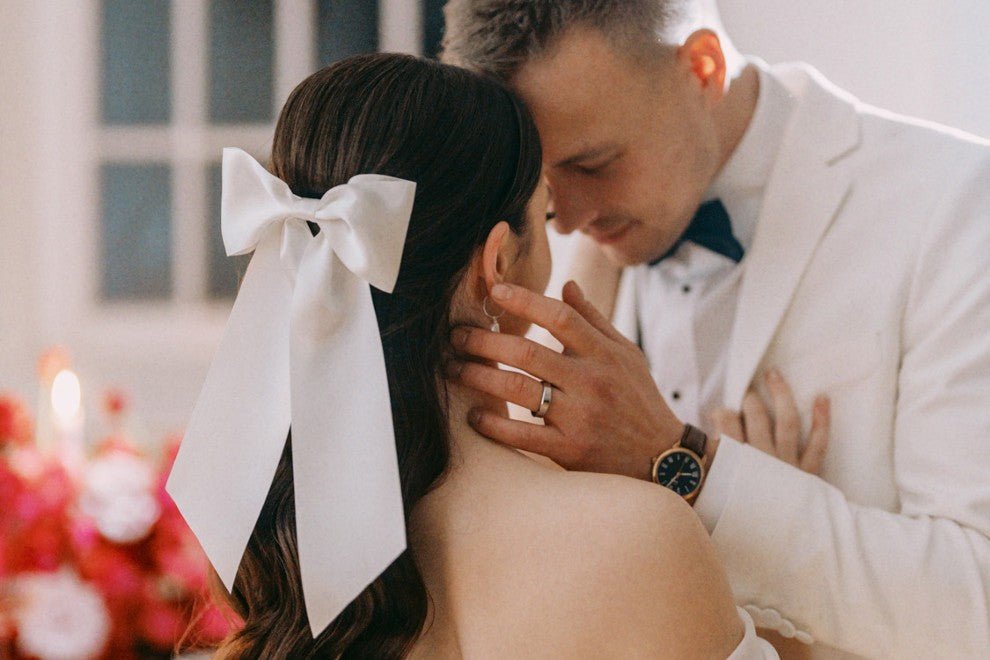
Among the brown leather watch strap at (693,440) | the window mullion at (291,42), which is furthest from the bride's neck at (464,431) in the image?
the window mullion at (291,42)

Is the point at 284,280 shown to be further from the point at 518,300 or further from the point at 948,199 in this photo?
the point at 948,199

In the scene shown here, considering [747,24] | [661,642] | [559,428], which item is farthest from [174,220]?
[661,642]

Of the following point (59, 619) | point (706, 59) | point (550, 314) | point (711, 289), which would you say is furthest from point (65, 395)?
point (706, 59)

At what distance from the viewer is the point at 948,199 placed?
1568 millimetres

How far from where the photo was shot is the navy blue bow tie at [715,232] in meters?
1.77

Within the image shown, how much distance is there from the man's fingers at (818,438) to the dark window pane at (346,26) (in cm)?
273

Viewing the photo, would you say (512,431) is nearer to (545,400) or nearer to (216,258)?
(545,400)

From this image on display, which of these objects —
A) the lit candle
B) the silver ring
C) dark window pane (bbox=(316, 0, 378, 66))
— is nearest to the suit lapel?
the silver ring

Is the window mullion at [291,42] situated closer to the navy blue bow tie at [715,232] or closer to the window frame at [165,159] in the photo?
the window frame at [165,159]

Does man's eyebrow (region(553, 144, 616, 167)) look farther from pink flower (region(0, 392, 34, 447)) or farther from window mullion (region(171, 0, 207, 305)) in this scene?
window mullion (region(171, 0, 207, 305))

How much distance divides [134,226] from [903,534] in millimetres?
3236

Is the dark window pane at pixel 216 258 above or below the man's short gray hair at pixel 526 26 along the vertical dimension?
below

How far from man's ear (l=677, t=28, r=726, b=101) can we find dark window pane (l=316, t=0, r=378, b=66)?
92.5 inches

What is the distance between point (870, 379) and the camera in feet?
5.17
